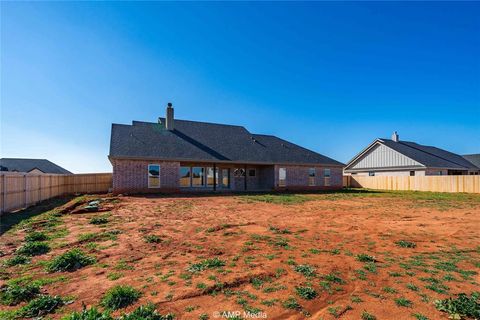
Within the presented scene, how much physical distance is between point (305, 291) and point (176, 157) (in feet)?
56.8

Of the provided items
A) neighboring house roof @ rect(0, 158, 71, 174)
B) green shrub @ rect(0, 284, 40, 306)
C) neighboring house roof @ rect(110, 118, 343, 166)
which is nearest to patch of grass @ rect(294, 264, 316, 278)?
green shrub @ rect(0, 284, 40, 306)

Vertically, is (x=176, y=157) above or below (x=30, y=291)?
above

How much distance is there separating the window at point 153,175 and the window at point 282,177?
10743 mm

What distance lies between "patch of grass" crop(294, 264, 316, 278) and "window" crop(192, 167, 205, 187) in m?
18.1

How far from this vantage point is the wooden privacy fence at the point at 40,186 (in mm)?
11273

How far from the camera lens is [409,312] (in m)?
3.64

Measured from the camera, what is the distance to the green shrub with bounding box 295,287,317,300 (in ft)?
13.2

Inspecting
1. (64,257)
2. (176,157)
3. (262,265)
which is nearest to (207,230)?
(262,265)

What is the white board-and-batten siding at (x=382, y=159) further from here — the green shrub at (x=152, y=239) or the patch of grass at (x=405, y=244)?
the green shrub at (x=152, y=239)

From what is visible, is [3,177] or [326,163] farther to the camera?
[326,163]

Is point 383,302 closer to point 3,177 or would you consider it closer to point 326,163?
point 3,177

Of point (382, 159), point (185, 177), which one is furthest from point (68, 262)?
point (382, 159)

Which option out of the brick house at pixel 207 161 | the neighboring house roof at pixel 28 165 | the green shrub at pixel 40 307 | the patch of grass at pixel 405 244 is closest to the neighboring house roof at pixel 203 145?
the brick house at pixel 207 161

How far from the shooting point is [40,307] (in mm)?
3660
